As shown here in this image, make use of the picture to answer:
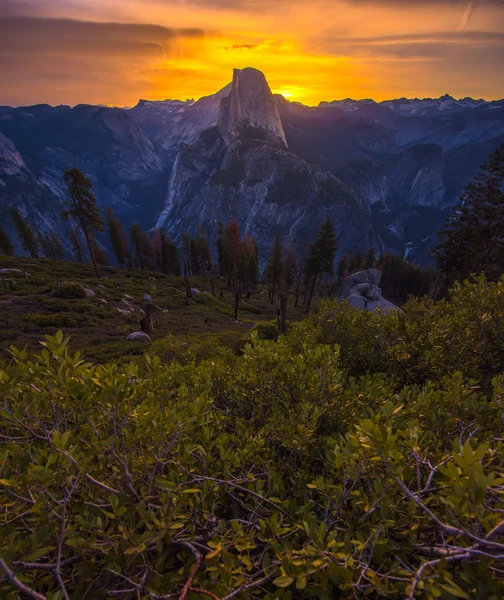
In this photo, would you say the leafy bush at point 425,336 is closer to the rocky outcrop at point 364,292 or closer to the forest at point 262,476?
the forest at point 262,476

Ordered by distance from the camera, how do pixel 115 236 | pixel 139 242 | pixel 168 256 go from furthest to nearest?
1. pixel 168 256
2. pixel 139 242
3. pixel 115 236

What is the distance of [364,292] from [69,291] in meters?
37.5

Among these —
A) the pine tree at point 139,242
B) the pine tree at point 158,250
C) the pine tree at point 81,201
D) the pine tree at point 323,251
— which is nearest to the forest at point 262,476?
the pine tree at point 323,251

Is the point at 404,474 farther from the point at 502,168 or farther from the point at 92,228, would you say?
the point at 92,228

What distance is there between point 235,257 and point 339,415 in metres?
53.9

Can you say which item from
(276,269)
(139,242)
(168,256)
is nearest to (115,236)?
(139,242)

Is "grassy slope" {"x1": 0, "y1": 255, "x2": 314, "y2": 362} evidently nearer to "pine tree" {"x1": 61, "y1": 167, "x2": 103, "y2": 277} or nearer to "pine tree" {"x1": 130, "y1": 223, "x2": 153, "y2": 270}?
"pine tree" {"x1": 61, "y1": 167, "x2": 103, "y2": 277}

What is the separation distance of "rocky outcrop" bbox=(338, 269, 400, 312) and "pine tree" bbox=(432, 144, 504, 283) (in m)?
8.16

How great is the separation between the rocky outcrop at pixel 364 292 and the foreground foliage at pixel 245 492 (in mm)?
29958

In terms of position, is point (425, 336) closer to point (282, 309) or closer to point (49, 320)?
point (282, 309)

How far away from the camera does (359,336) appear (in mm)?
7395

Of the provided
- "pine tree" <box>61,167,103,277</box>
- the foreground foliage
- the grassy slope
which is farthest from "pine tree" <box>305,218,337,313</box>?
the foreground foliage

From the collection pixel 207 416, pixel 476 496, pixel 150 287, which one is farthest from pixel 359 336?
pixel 150 287

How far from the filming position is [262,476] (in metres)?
3.55
